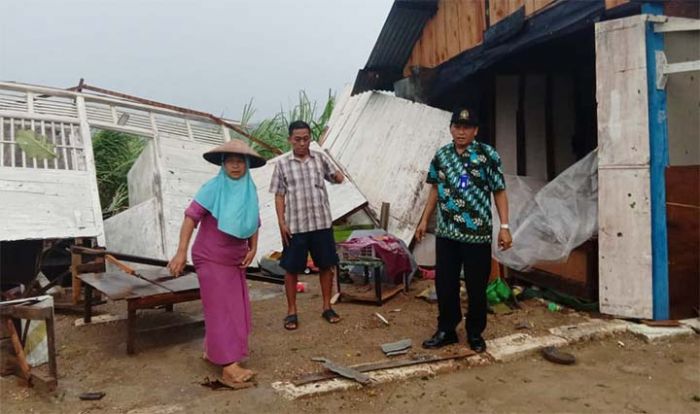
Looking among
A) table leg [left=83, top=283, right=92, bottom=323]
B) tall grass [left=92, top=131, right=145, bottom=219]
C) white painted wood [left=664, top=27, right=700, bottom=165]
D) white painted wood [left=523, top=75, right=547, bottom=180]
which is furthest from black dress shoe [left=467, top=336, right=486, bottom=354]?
tall grass [left=92, top=131, right=145, bottom=219]

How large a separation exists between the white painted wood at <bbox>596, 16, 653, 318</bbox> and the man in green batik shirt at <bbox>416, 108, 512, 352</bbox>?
1.33 metres

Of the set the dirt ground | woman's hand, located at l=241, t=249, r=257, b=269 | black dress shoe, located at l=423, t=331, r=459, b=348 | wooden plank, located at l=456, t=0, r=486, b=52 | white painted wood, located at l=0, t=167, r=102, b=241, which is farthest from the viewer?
wooden plank, located at l=456, t=0, r=486, b=52

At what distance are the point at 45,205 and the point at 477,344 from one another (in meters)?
5.09

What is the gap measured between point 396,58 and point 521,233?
4.03 meters

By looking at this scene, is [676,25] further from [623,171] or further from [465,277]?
[465,277]

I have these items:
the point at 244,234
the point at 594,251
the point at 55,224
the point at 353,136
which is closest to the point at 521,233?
the point at 594,251

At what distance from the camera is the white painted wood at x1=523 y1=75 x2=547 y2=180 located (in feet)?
22.7

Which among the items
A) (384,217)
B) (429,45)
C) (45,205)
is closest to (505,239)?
(384,217)

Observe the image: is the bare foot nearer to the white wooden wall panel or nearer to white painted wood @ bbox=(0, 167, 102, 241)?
white painted wood @ bbox=(0, 167, 102, 241)

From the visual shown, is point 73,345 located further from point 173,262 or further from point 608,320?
point 608,320

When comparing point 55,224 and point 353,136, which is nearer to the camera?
point 55,224

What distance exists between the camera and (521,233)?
502 centimetres

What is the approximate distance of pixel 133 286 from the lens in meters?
4.14

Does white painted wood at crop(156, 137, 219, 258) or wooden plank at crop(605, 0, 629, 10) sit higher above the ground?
wooden plank at crop(605, 0, 629, 10)
